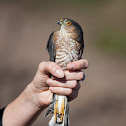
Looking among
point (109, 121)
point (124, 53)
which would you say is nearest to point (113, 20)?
point (124, 53)

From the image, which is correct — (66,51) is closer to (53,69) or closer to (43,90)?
(53,69)

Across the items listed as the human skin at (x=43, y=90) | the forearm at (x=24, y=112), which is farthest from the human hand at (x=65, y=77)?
the forearm at (x=24, y=112)

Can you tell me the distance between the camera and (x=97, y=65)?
10.7 m

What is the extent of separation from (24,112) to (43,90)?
1.63 ft

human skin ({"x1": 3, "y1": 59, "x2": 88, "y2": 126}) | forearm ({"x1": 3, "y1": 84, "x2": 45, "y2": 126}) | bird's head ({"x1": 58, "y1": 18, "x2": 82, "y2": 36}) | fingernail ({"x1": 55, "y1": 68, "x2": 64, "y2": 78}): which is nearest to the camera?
fingernail ({"x1": 55, "y1": 68, "x2": 64, "y2": 78})

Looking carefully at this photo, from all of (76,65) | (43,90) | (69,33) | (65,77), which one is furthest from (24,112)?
(69,33)

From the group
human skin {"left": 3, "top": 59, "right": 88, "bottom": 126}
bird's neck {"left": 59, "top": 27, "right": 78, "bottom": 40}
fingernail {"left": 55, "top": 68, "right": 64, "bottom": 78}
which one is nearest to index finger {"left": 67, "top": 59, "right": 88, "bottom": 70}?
human skin {"left": 3, "top": 59, "right": 88, "bottom": 126}

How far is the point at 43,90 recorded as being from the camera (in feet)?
13.0

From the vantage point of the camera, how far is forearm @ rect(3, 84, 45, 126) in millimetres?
4047

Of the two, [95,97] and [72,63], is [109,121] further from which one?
[72,63]

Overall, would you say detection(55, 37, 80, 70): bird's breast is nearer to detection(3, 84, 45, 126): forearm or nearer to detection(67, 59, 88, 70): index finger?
detection(67, 59, 88, 70): index finger

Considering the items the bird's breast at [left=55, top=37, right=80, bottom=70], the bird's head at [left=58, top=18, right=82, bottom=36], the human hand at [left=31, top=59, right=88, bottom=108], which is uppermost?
the bird's head at [left=58, top=18, right=82, bottom=36]

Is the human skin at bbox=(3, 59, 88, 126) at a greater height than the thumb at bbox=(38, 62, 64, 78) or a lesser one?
lesser

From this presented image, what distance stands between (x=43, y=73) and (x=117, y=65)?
8.04m
